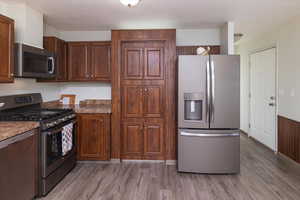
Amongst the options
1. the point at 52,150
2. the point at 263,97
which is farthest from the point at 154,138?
the point at 263,97

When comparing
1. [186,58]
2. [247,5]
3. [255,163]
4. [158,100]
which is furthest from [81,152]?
[247,5]

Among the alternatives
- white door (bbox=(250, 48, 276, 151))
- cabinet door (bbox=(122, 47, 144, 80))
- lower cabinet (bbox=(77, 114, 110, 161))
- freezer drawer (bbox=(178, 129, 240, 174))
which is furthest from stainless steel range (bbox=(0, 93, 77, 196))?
white door (bbox=(250, 48, 276, 151))

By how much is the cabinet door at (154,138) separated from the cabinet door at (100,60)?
1163mm

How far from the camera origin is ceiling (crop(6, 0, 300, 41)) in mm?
3062

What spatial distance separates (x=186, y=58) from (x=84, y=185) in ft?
7.39

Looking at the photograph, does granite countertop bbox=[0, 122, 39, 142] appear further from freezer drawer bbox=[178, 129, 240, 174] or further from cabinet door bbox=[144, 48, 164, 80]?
freezer drawer bbox=[178, 129, 240, 174]

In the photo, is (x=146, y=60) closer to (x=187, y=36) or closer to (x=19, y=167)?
(x=187, y=36)

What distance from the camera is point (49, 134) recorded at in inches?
107

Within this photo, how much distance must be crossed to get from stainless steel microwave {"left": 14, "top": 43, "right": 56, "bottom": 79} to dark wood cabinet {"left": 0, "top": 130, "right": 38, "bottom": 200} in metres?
0.82

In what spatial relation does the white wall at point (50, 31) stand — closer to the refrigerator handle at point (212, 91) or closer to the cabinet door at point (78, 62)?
the cabinet door at point (78, 62)

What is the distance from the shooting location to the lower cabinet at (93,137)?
3.83m

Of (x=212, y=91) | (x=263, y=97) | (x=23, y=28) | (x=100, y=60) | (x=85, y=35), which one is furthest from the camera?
(x=263, y=97)

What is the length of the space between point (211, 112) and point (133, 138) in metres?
1.39

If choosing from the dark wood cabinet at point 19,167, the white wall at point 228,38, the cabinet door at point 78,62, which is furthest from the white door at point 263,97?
the dark wood cabinet at point 19,167
